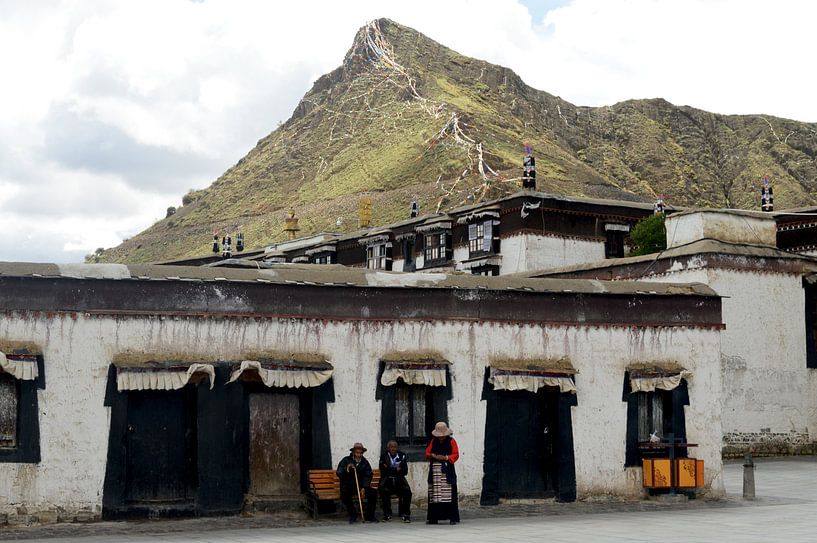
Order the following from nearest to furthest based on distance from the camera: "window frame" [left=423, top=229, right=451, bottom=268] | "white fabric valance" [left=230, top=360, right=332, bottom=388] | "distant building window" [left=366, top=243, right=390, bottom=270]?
"white fabric valance" [left=230, top=360, right=332, bottom=388], "window frame" [left=423, top=229, right=451, bottom=268], "distant building window" [left=366, top=243, right=390, bottom=270]

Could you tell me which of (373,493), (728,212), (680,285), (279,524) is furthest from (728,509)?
(728,212)

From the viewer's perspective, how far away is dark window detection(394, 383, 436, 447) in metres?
21.0

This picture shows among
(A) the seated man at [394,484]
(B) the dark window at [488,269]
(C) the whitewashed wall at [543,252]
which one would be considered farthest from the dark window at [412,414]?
(B) the dark window at [488,269]

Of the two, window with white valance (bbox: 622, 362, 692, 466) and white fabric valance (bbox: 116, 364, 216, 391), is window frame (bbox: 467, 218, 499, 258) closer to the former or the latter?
window with white valance (bbox: 622, 362, 692, 466)

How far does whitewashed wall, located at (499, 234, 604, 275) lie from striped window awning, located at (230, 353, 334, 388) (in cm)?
3499

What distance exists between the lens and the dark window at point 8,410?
18.3 metres

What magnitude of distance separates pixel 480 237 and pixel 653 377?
35.1 meters

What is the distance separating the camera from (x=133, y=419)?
19172 mm

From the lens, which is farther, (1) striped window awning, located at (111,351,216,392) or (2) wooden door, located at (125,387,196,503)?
(2) wooden door, located at (125,387,196,503)

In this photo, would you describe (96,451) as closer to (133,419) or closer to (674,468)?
(133,419)

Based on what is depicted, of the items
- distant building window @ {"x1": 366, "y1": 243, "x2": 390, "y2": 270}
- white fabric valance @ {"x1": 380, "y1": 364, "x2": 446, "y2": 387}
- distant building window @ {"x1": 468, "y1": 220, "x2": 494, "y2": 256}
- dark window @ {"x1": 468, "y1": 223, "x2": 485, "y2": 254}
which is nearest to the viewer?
white fabric valance @ {"x1": 380, "y1": 364, "x2": 446, "y2": 387}

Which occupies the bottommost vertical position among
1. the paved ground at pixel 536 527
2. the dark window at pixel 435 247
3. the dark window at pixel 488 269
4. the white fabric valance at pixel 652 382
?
the paved ground at pixel 536 527

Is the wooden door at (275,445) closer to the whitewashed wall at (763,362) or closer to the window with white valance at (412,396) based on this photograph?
the window with white valance at (412,396)

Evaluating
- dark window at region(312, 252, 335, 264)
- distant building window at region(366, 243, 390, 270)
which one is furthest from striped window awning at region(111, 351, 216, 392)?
dark window at region(312, 252, 335, 264)
